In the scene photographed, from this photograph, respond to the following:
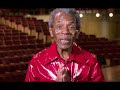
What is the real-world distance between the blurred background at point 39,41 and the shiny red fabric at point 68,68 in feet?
4.61

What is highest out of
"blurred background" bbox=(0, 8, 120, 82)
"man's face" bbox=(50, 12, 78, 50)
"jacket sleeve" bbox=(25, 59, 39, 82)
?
"man's face" bbox=(50, 12, 78, 50)

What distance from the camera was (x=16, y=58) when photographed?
2.30 metres

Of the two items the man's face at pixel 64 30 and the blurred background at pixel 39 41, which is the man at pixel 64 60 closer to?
the man's face at pixel 64 30

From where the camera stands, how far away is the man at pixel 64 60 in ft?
1.86

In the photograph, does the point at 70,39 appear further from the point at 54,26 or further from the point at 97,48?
the point at 97,48

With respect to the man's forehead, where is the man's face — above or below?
below

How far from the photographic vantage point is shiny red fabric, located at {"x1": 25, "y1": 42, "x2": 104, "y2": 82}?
1.86 feet

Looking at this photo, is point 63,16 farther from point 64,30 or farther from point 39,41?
point 39,41

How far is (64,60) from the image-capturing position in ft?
1.89

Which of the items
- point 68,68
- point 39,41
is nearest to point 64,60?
point 68,68

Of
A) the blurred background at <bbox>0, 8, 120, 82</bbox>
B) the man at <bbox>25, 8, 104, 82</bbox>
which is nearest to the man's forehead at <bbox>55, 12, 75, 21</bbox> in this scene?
the man at <bbox>25, 8, 104, 82</bbox>

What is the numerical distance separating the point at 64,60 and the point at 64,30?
6 centimetres

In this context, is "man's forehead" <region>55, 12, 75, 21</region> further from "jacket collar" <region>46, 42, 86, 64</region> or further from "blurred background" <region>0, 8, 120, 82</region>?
"blurred background" <region>0, 8, 120, 82</region>
